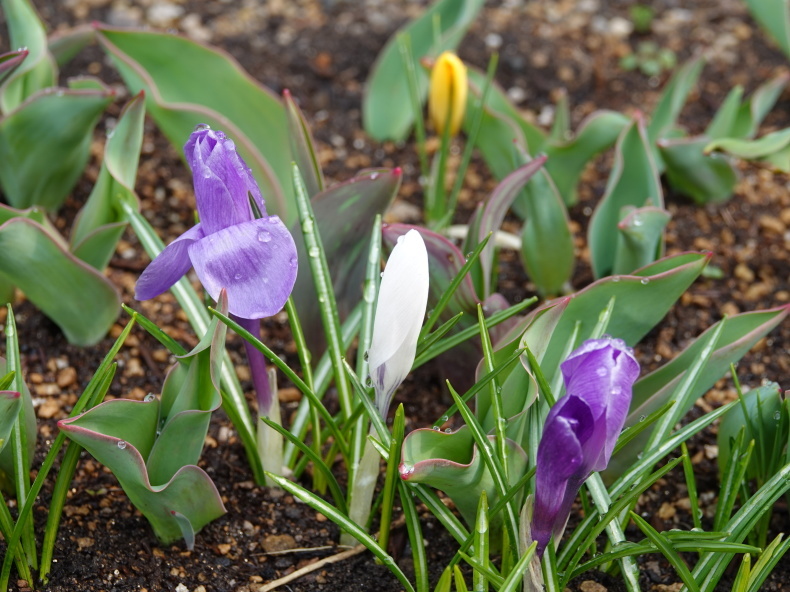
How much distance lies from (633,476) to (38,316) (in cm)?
115

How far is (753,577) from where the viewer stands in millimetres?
1266

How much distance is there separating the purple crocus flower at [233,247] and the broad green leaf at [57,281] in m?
0.49

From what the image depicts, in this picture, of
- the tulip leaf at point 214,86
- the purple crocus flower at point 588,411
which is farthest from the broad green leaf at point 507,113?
the purple crocus flower at point 588,411

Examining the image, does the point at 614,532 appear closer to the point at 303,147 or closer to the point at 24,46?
the point at 303,147

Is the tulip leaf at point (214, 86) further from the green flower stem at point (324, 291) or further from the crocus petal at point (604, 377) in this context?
the crocus petal at point (604, 377)

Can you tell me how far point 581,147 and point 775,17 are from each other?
0.75 meters

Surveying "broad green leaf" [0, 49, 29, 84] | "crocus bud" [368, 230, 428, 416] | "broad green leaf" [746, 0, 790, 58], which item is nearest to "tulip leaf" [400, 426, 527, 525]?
"crocus bud" [368, 230, 428, 416]

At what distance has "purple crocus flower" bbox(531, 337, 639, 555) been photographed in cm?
100

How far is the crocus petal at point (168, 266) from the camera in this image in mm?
1183

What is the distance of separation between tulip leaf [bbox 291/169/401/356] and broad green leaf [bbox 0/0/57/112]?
2.39ft

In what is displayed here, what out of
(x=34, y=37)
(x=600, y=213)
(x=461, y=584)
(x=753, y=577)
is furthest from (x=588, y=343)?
(x=34, y=37)

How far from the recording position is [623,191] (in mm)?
1899

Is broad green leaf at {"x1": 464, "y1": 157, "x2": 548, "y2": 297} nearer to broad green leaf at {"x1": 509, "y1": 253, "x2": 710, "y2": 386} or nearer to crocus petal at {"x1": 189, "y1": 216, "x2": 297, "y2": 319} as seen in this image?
broad green leaf at {"x1": 509, "y1": 253, "x2": 710, "y2": 386}

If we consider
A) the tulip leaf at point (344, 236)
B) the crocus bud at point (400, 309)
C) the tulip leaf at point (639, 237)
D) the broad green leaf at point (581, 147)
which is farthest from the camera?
the broad green leaf at point (581, 147)
